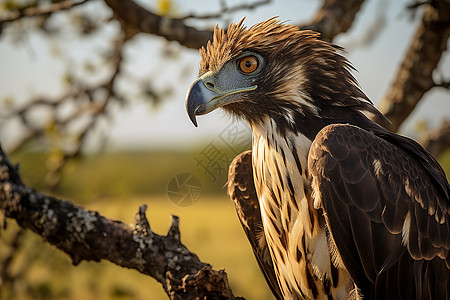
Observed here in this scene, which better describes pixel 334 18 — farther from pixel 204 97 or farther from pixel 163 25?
pixel 204 97

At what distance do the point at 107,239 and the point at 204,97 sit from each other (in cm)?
112

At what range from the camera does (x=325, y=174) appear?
252 centimetres

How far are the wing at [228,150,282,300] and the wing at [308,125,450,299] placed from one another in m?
0.77

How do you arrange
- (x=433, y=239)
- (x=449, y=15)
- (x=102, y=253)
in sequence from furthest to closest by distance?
1. (x=449, y=15)
2. (x=102, y=253)
3. (x=433, y=239)

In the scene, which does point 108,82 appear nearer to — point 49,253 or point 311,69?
point 49,253

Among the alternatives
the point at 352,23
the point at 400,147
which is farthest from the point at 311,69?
the point at 352,23

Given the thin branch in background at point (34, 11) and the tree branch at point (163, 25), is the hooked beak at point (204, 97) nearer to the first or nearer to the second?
the tree branch at point (163, 25)

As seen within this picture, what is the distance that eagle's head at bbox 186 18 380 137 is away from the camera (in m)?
2.81

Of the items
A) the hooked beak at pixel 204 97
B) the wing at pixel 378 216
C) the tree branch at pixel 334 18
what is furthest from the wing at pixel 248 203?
the tree branch at pixel 334 18

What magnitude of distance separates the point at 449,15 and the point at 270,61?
2.69 m

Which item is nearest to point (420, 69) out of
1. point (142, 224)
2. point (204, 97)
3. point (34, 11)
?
→ point (204, 97)

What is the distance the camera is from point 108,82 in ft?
17.9

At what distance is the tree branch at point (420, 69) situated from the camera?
4.83 meters

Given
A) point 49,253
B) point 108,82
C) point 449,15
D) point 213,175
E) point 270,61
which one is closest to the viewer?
point 270,61
